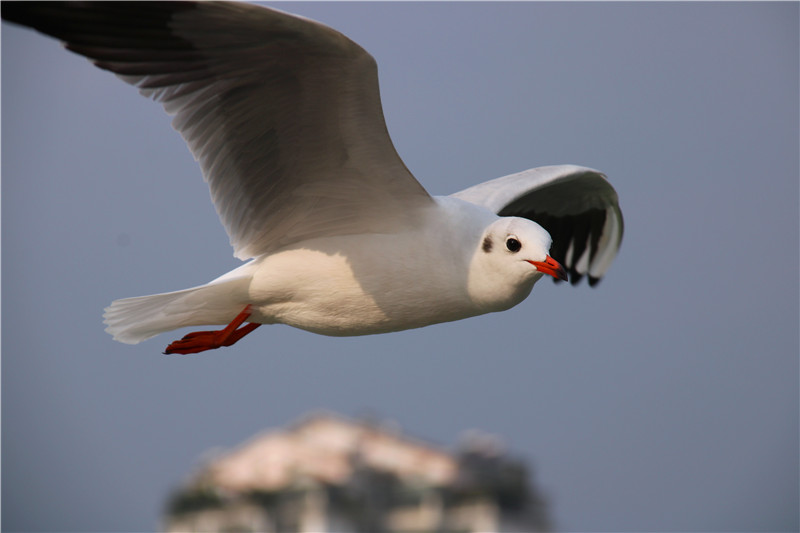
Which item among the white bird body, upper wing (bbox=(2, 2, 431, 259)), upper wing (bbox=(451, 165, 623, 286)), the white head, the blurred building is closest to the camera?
upper wing (bbox=(2, 2, 431, 259))

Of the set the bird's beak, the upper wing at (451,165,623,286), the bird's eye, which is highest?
the upper wing at (451,165,623,286)

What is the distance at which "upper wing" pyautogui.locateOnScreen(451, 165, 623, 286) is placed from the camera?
603cm

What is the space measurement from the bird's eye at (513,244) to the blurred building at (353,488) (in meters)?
26.6

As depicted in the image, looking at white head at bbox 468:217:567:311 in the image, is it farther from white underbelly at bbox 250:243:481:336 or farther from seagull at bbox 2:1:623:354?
white underbelly at bbox 250:243:481:336

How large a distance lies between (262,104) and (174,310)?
1.23 m

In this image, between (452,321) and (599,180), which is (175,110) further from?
(599,180)

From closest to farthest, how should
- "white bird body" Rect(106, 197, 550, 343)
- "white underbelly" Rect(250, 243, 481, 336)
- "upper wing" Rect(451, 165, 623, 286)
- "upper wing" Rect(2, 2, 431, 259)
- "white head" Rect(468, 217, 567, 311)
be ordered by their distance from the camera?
"upper wing" Rect(2, 2, 431, 259) < "white head" Rect(468, 217, 567, 311) < "white bird body" Rect(106, 197, 550, 343) < "white underbelly" Rect(250, 243, 481, 336) < "upper wing" Rect(451, 165, 623, 286)

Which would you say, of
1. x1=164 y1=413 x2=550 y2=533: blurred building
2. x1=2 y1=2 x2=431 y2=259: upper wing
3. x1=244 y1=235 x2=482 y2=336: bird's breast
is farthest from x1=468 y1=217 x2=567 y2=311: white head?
x1=164 y1=413 x2=550 y2=533: blurred building

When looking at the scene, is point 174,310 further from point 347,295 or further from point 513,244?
point 513,244

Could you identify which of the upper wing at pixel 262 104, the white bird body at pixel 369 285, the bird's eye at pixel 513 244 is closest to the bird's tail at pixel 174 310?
the white bird body at pixel 369 285

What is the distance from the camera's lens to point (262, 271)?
5125mm

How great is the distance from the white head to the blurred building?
26.5m

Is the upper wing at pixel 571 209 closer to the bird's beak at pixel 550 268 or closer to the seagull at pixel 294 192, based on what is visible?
the seagull at pixel 294 192

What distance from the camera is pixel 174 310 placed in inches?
206
